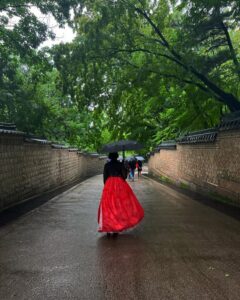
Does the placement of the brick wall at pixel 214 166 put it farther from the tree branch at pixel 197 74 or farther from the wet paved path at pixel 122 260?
the wet paved path at pixel 122 260

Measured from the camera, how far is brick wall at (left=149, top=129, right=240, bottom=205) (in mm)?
13336

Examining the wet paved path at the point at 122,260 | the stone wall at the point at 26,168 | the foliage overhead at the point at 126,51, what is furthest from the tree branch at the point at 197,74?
the wet paved path at the point at 122,260

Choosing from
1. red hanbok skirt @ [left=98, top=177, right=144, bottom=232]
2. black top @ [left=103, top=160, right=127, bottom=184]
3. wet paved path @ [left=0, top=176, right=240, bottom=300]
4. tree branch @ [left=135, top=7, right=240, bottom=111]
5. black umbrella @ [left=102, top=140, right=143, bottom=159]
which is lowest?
wet paved path @ [left=0, top=176, right=240, bottom=300]

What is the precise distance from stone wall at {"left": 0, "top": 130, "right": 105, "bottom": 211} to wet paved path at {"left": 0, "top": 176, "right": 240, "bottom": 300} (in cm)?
258

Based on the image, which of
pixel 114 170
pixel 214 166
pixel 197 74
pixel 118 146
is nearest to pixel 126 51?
pixel 197 74

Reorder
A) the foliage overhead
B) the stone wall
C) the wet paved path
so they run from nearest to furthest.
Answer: the wet paved path < the stone wall < the foliage overhead

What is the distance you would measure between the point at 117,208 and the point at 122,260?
195cm

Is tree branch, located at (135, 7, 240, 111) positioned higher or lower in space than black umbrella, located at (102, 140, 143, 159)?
higher

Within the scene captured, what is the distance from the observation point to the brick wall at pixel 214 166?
13336 millimetres

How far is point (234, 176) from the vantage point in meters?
13.3

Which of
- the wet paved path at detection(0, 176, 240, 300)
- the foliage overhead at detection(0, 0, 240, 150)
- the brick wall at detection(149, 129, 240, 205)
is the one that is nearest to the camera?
the wet paved path at detection(0, 176, 240, 300)

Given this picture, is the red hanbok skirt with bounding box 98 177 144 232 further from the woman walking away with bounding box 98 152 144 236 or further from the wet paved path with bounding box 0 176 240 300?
the wet paved path with bounding box 0 176 240 300

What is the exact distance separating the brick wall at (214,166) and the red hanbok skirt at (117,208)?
18.4 ft

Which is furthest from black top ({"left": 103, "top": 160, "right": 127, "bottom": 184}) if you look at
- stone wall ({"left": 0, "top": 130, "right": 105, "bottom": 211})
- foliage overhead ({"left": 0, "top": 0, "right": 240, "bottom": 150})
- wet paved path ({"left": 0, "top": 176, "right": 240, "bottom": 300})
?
foliage overhead ({"left": 0, "top": 0, "right": 240, "bottom": 150})
